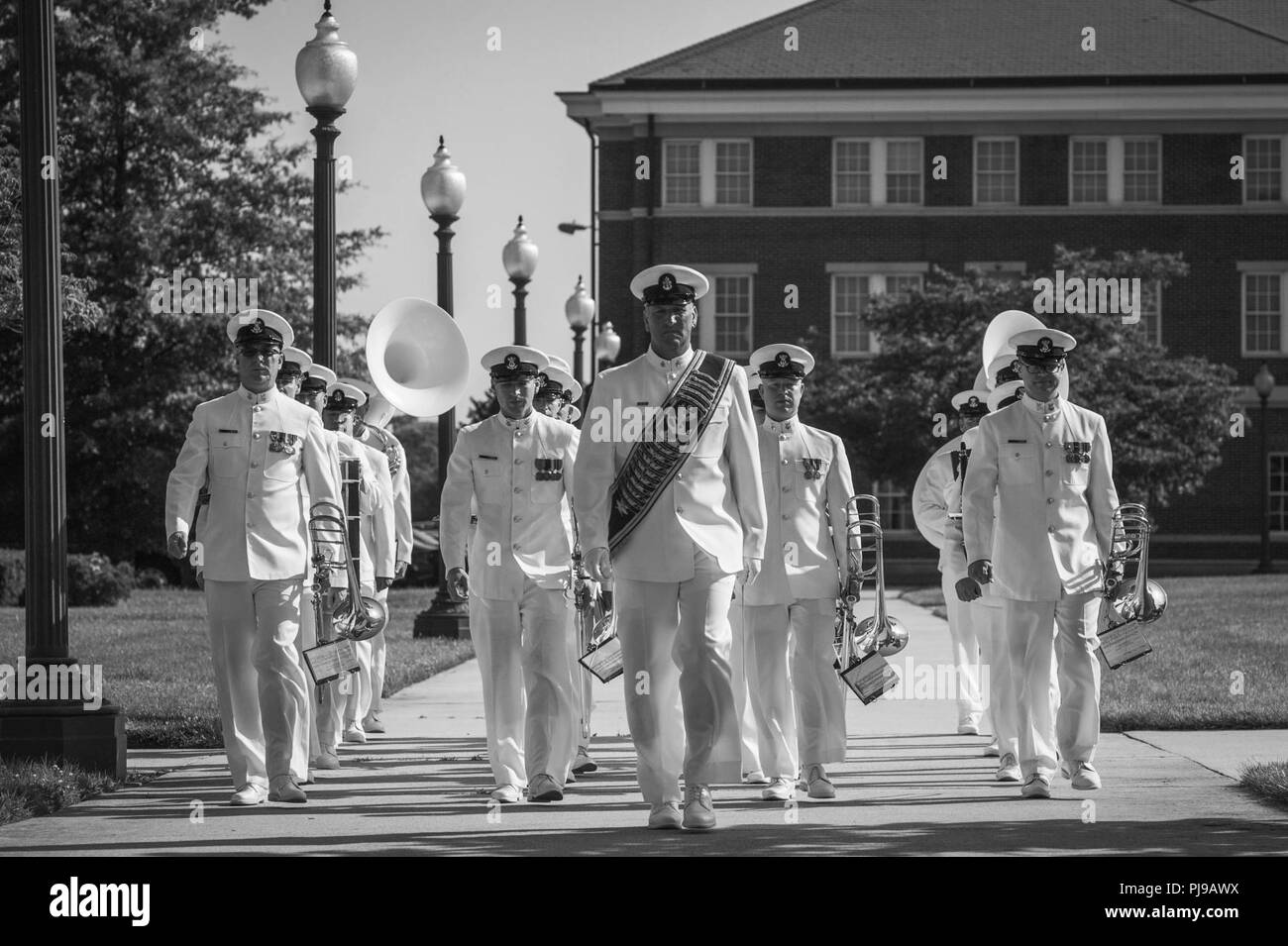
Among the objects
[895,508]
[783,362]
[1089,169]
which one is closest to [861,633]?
[783,362]

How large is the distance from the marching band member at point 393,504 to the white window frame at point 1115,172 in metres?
→ 35.0

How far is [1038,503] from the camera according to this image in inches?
372

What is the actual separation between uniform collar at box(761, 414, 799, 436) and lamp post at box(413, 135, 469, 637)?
22.5 feet

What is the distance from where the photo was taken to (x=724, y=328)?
1821 inches

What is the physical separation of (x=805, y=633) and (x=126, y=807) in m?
3.38

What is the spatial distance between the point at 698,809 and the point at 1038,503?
2536 mm

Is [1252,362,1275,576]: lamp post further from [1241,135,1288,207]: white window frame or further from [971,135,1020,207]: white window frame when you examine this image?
[971,135,1020,207]: white window frame

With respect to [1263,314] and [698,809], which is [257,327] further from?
[1263,314]

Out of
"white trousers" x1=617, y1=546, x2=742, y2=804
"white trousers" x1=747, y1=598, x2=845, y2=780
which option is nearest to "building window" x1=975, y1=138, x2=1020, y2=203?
"white trousers" x1=747, y1=598, x2=845, y2=780

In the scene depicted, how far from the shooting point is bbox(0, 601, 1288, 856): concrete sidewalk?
24.9 ft

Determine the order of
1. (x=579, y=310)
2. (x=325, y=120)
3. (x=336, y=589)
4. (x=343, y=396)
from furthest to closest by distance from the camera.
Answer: (x=579, y=310) → (x=325, y=120) → (x=343, y=396) → (x=336, y=589)

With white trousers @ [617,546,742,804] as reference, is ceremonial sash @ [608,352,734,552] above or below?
above

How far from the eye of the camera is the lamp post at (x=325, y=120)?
13.0 m
